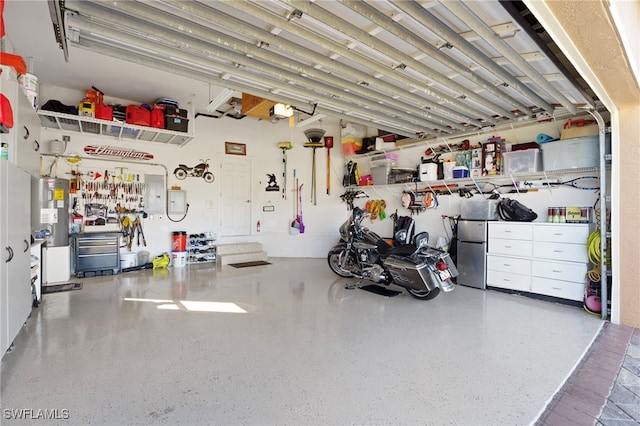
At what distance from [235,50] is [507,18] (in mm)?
2204

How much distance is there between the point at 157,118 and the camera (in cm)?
551

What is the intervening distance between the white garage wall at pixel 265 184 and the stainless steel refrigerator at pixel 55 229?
62 cm

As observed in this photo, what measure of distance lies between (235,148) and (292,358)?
5.96 m

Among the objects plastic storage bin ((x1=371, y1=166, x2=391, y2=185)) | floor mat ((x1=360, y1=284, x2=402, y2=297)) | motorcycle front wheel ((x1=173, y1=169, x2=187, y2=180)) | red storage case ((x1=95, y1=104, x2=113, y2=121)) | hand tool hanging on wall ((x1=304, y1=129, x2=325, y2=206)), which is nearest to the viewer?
floor mat ((x1=360, y1=284, x2=402, y2=297))

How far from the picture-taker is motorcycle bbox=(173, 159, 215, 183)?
686 cm

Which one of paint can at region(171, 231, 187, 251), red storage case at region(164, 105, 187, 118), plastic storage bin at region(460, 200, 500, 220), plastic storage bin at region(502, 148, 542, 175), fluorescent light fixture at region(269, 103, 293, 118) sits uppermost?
red storage case at region(164, 105, 187, 118)

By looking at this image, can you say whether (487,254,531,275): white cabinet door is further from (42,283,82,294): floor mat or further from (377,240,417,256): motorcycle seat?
(42,283,82,294): floor mat

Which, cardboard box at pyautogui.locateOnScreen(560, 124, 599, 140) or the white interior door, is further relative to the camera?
the white interior door

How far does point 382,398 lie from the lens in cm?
211

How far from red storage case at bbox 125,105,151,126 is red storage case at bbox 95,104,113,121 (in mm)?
245

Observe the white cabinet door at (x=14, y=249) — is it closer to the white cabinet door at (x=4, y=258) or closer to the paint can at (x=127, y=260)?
the white cabinet door at (x=4, y=258)

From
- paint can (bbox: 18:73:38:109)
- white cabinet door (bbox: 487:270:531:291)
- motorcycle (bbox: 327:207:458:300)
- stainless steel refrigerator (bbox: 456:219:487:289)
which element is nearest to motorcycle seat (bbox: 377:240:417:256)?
motorcycle (bbox: 327:207:458:300)

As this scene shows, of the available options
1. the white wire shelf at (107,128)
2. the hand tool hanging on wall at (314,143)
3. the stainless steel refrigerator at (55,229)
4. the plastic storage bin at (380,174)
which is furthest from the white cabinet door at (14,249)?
the plastic storage bin at (380,174)

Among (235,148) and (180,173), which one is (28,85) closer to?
(180,173)
